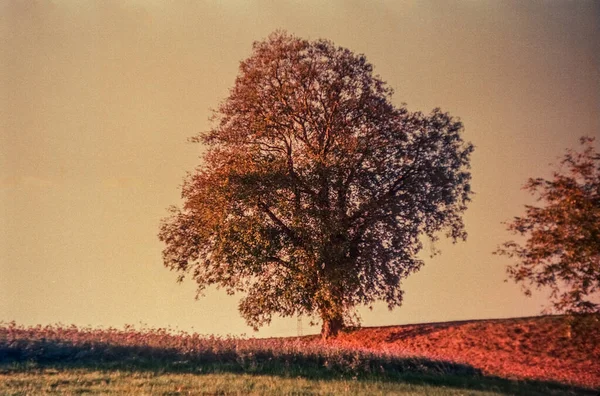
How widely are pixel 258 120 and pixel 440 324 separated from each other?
13.2 m

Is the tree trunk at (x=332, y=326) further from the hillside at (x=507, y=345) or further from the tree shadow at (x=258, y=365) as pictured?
the tree shadow at (x=258, y=365)

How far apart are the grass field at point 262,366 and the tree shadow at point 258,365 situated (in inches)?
1.2

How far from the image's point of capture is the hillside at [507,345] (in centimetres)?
1850

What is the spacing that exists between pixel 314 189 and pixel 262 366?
1156cm

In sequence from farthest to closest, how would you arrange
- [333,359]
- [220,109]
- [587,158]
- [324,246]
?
[220,109] → [324,246] → [587,158] → [333,359]

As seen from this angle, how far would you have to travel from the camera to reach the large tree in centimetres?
2370

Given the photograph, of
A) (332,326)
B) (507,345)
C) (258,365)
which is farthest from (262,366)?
(507,345)

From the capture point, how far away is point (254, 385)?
13016 millimetres

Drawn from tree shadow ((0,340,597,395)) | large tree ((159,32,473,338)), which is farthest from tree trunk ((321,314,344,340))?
tree shadow ((0,340,597,395))

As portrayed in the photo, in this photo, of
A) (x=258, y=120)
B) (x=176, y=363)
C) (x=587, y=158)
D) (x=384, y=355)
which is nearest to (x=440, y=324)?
(x=384, y=355)

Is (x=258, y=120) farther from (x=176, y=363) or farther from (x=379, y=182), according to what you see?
(x=176, y=363)

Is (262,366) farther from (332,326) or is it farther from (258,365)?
(332,326)

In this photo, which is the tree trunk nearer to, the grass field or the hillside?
the hillside

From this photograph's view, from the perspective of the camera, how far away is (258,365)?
51.8 feet
